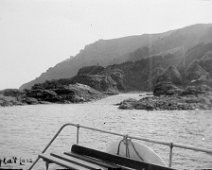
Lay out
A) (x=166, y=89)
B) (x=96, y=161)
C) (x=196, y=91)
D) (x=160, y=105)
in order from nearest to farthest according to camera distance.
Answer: (x=96, y=161) → (x=160, y=105) → (x=196, y=91) → (x=166, y=89)

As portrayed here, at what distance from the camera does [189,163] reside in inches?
1066

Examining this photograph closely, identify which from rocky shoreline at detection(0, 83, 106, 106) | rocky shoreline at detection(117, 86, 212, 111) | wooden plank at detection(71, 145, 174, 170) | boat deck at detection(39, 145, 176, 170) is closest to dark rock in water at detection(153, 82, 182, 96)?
rocky shoreline at detection(117, 86, 212, 111)

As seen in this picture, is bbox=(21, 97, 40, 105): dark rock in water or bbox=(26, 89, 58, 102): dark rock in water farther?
bbox=(26, 89, 58, 102): dark rock in water

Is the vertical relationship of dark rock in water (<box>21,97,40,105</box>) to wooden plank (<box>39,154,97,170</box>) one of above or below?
above

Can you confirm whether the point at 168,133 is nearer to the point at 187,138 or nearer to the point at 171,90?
the point at 187,138

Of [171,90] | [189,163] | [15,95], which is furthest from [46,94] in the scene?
[189,163]

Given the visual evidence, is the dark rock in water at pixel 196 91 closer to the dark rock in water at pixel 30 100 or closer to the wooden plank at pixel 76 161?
the dark rock in water at pixel 30 100

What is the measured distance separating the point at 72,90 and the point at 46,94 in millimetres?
13789

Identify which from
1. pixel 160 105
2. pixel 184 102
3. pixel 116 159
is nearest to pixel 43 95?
pixel 160 105

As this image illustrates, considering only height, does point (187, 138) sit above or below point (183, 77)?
below

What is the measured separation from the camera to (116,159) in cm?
663

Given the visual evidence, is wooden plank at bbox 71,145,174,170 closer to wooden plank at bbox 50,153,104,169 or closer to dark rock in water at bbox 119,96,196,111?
wooden plank at bbox 50,153,104,169

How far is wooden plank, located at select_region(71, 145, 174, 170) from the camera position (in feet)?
19.5

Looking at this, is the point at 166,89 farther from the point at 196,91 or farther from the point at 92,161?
the point at 92,161
